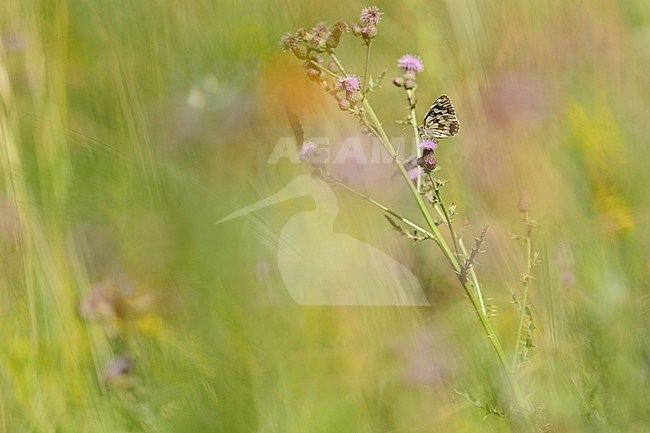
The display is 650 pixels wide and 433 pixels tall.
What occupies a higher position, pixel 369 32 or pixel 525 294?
pixel 369 32

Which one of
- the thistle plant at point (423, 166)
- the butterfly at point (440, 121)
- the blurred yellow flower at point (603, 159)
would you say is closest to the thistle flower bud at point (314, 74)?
the thistle plant at point (423, 166)

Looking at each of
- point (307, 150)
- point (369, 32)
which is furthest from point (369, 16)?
point (307, 150)

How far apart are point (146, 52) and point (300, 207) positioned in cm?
20

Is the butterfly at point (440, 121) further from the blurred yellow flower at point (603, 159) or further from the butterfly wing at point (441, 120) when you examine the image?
the blurred yellow flower at point (603, 159)

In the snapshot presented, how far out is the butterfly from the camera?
0.60m

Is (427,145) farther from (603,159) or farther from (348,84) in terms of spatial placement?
(603,159)

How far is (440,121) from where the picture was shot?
61 centimetres

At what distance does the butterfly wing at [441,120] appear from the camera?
60 centimetres

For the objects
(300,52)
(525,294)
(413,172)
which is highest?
(300,52)

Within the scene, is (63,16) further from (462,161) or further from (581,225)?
(581,225)

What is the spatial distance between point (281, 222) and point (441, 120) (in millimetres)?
191

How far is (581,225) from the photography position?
69 centimetres

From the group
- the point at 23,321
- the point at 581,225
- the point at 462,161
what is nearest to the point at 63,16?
the point at 23,321

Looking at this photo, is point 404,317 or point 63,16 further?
point 63,16
